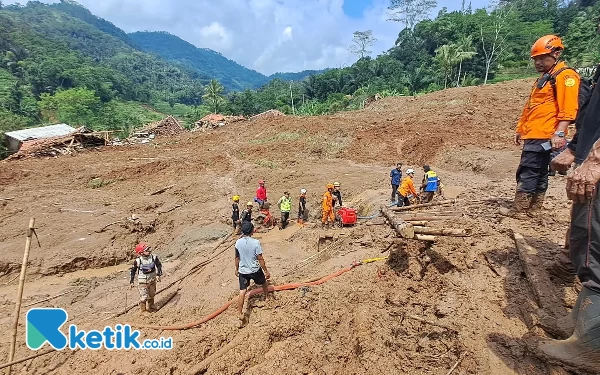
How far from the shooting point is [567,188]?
6.35ft

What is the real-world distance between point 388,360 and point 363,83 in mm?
50852

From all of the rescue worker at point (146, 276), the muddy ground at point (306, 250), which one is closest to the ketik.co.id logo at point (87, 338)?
the muddy ground at point (306, 250)

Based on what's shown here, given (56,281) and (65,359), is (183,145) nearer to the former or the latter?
(56,281)

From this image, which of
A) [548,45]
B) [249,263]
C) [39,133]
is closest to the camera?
[548,45]

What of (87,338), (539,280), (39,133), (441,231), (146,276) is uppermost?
(39,133)

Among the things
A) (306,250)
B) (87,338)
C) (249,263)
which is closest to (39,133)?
(306,250)

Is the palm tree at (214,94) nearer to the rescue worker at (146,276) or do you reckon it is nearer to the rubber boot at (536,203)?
the rescue worker at (146,276)

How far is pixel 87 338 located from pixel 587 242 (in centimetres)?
609

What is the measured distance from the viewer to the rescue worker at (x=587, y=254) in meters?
1.86

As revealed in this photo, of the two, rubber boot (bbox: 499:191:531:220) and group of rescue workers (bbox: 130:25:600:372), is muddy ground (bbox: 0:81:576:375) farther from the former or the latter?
group of rescue workers (bbox: 130:25:600:372)

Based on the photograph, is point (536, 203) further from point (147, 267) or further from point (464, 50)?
point (464, 50)

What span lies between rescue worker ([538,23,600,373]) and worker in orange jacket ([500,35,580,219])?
5.57 feet

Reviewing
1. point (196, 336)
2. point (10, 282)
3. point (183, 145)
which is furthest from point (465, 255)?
point (183, 145)

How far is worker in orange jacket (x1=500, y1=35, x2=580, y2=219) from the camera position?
11.8 feet
